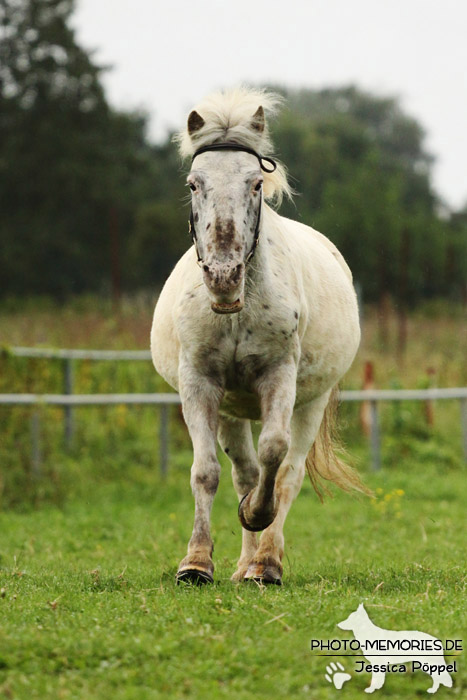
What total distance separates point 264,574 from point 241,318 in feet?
4.82

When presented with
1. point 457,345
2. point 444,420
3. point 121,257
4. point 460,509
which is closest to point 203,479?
point 460,509

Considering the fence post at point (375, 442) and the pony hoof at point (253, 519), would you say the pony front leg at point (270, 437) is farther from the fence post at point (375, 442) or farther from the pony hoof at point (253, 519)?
the fence post at point (375, 442)

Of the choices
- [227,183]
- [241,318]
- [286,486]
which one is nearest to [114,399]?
[286,486]

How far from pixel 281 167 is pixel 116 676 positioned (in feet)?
11.2

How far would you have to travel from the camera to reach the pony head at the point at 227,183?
498 cm

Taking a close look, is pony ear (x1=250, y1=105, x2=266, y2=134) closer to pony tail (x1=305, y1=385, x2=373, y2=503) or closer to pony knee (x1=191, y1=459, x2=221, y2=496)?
pony knee (x1=191, y1=459, x2=221, y2=496)

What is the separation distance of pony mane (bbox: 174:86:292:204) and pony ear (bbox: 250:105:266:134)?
0.04ft

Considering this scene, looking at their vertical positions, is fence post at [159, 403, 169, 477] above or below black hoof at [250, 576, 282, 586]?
below

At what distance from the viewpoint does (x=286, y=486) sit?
6492 millimetres

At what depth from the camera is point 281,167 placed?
6145 mm

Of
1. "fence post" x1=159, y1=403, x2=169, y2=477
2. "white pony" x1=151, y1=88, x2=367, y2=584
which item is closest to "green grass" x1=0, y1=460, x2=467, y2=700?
"white pony" x1=151, y1=88, x2=367, y2=584

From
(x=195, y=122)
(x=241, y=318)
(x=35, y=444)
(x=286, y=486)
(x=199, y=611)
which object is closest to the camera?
(x=199, y=611)

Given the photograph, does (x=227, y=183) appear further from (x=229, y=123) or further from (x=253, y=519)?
(x=253, y=519)

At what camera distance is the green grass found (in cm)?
374
